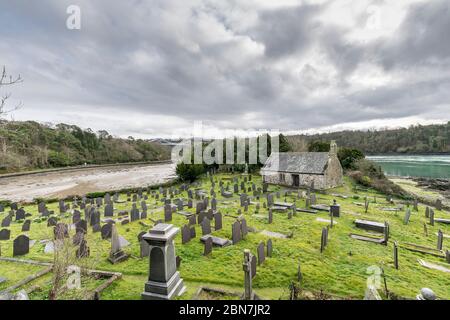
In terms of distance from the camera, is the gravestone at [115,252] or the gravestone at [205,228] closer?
the gravestone at [115,252]

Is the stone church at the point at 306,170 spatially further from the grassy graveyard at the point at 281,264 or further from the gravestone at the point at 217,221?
the gravestone at the point at 217,221

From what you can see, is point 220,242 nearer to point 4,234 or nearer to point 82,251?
point 82,251

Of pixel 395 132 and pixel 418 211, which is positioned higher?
pixel 395 132

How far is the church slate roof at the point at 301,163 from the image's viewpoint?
24.0 metres

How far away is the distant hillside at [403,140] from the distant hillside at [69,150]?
201ft

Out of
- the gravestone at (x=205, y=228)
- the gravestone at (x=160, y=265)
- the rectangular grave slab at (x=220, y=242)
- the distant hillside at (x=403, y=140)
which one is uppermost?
the distant hillside at (x=403, y=140)

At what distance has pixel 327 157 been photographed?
24219 mm

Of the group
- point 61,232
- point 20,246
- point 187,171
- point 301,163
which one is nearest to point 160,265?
point 61,232

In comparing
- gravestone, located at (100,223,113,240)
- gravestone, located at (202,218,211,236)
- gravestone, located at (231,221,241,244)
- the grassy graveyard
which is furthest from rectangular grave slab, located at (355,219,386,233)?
gravestone, located at (100,223,113,240)

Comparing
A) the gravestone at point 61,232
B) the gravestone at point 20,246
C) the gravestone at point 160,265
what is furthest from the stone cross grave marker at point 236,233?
the gravestone at point 20,246

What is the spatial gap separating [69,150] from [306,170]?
2489 inches
